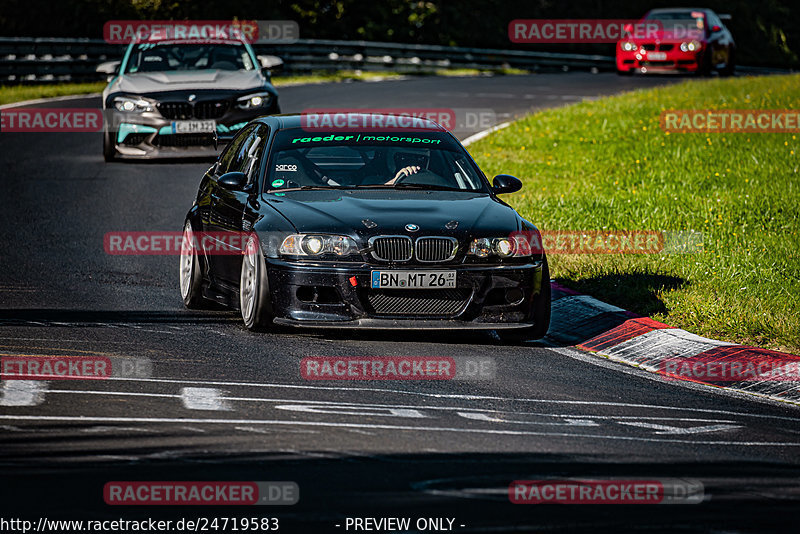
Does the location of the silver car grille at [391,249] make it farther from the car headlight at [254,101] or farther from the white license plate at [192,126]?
the car headlight at [254,101]

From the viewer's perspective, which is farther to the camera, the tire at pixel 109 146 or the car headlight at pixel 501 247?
the tire at pixel 109 146

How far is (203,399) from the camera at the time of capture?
24.2 ft

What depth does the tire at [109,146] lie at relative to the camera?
18.6 m

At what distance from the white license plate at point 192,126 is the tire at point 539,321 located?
9.20 metres

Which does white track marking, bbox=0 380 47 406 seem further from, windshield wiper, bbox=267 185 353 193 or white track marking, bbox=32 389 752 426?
windshield wiper, bbox=267 185 353 193

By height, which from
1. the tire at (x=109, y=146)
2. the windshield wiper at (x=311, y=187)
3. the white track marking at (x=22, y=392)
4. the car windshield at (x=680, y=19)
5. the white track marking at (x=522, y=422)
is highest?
the windshield wiper at (x=311, y=187)

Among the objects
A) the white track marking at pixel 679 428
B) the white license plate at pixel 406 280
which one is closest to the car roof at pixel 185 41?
the white license plate at pixel 406 280

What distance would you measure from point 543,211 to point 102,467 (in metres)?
9.91

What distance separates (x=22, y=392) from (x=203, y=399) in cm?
95

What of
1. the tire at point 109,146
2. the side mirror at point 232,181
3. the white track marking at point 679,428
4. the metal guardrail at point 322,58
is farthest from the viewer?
the metal guardrail at point 322,58

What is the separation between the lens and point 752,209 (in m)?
15.3

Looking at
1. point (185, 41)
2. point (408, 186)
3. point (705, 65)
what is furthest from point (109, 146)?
point (705, 65)

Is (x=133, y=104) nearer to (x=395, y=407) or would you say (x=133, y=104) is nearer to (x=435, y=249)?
(x=435, y=249)

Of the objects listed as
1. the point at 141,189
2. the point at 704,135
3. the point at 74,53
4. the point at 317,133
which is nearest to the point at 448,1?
the point at 74,53
